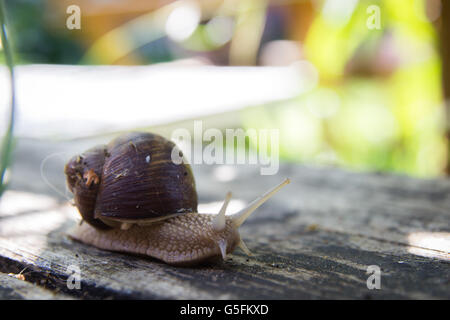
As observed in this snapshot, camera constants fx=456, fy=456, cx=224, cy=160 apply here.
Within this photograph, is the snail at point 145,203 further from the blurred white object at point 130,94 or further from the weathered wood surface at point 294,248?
the blurred white object at point 130,94

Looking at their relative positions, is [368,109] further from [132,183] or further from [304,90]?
[132,183]

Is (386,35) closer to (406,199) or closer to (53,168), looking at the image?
(406,199)

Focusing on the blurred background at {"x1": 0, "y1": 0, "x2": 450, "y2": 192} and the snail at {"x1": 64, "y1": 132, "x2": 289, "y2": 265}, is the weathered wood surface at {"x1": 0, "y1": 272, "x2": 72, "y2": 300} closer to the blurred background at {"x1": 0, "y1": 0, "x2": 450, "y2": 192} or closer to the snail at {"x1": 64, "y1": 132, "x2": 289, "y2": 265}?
the snail at {"x1": 64, "y1": 132, "x2": 289, "y2": 265}

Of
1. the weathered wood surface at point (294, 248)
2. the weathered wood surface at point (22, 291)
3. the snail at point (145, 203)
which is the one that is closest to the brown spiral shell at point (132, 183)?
the snail at point (145, 203)

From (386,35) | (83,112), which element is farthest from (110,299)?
(386,35)

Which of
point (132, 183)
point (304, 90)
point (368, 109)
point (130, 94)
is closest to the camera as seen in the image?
point (132, 183)

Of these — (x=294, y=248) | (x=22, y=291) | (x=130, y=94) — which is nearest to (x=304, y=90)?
(x=130, y=94)
